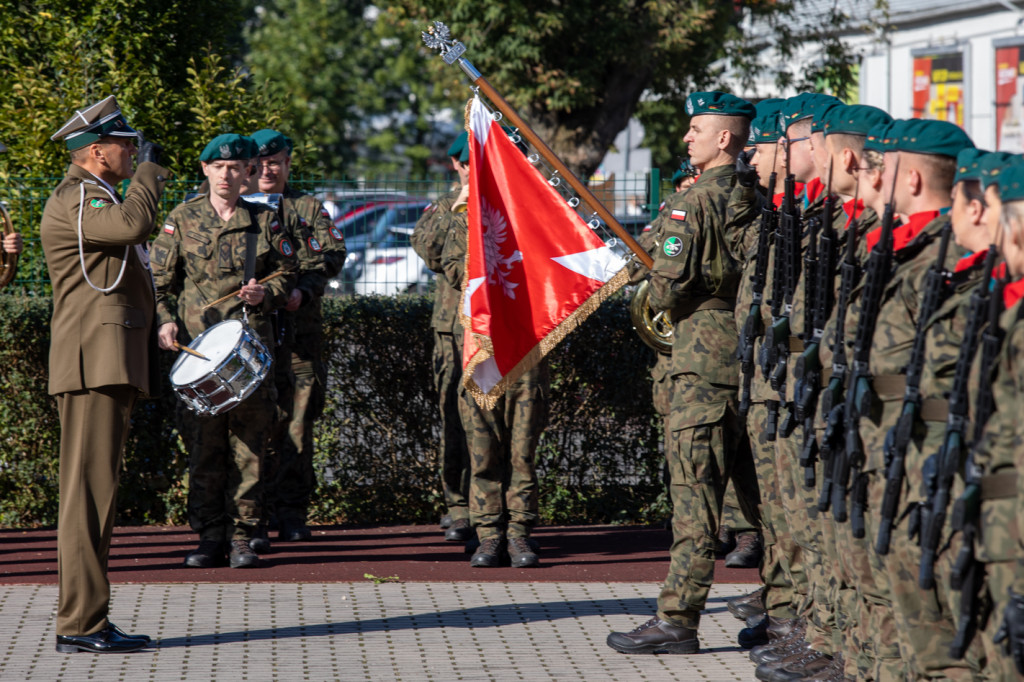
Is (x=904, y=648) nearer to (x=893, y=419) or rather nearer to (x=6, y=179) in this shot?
(x=893, y=419)

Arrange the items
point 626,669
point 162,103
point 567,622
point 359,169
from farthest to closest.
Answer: point 359,169 → point 162,103 → point 567,622 → point 626,669

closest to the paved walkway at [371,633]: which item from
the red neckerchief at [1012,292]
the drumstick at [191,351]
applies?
the drumstick at [191,351]

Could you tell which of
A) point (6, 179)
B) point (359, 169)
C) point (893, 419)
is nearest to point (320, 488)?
point (6, 179)

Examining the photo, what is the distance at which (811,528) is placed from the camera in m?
5.16

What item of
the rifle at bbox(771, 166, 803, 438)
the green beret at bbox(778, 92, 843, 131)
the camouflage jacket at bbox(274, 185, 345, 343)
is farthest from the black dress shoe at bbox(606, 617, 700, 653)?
the camouflage jacket at bbox(274, 185, 345, 343)

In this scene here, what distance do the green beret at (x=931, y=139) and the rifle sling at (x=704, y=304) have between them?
1904mm

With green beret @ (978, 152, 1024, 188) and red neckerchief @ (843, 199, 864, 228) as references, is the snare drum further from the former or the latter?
green beret @ (978, 152, 1024, 188)

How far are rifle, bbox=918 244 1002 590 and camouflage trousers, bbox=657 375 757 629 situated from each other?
213 cm

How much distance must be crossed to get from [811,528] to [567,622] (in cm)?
171

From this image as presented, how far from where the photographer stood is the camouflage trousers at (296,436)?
8164mm

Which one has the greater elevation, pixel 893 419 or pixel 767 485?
pixel 893 419

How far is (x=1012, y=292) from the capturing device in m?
3.35

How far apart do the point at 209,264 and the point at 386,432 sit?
1998 millimetres

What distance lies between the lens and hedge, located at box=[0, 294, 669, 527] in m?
8.49
